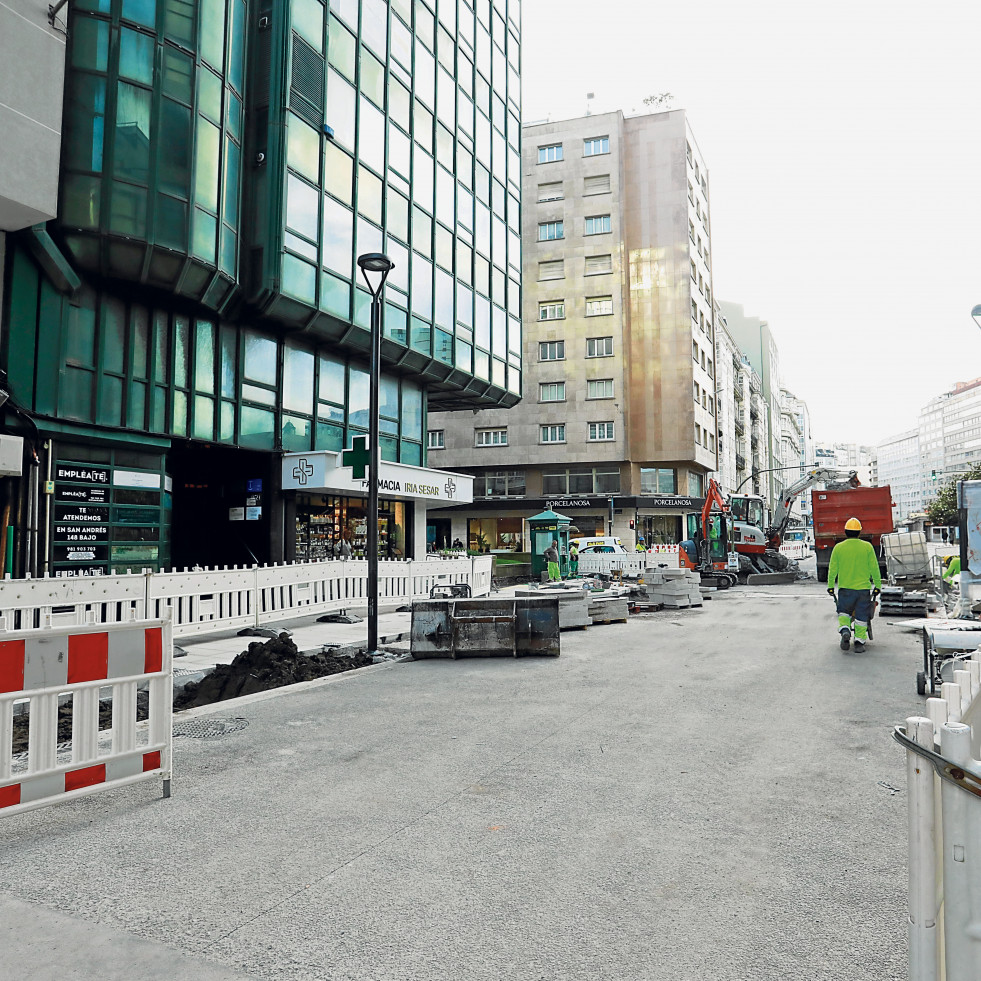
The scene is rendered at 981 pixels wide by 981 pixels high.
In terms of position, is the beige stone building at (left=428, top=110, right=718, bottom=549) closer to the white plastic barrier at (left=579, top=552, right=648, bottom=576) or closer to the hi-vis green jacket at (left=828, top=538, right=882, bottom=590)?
the white plastic barrier at (left=579, top=552, right=648, bottom=576)

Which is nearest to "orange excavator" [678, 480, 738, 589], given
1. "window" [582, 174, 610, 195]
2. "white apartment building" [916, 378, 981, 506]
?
"window" [582, 174, 610, 195]

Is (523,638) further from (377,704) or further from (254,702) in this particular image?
(254,702)

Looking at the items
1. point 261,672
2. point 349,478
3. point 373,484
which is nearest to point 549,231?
point 349,478

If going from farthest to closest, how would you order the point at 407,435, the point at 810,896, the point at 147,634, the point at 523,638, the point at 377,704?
the point at 407,435 < the point at 523,638 < the point at 377,704 < the point at 147,634 < the point at 810,896

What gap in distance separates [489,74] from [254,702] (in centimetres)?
2996

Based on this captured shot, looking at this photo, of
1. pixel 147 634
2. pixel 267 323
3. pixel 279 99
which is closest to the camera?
pixel 147 634

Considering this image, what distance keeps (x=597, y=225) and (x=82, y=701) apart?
2069 inches

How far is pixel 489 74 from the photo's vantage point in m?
30.7

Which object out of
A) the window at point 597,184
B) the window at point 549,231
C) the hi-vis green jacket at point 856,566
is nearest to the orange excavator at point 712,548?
the hi-vis green jacket at point 856,566

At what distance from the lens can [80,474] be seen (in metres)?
15.7

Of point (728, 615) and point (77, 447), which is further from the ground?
point (77, 447)

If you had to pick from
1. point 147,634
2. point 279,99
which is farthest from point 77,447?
point 147,634

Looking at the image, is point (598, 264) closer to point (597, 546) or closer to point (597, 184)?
point (597, 184)

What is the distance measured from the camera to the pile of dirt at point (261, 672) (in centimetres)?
858
